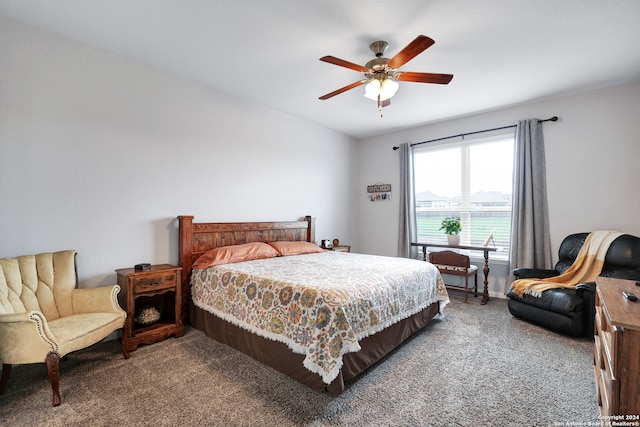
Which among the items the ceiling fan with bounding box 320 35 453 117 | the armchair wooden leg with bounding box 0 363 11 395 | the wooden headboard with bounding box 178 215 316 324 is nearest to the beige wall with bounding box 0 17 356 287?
the wooden headboard with bounding box 178 215 316 324

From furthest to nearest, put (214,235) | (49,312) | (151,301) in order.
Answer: (214,235) → (151,301) → (49,312)

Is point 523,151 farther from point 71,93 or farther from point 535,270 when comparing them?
point 71,93

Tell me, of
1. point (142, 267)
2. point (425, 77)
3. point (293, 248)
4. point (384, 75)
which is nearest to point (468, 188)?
point (425, 77)

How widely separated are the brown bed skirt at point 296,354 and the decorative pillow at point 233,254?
514 mm

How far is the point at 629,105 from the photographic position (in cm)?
344

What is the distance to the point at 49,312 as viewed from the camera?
231cm

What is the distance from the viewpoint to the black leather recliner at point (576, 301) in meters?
2.86

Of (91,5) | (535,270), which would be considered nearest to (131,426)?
(91,5)

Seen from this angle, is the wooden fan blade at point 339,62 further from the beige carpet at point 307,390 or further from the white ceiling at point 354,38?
the beige carpet at point 307,390

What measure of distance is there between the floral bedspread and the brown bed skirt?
0.09 m

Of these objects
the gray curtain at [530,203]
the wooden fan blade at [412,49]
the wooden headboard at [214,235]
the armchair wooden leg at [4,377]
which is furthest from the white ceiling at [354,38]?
the armchair wooden leg at [4,377]

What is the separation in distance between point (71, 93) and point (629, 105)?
20.0 feet

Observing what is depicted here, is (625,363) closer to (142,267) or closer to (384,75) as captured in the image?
(384,75)

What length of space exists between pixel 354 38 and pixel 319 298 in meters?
2.27
